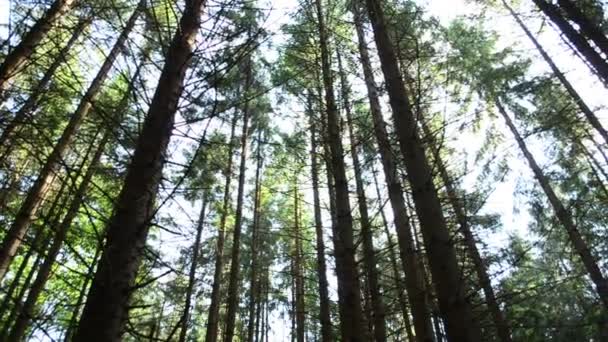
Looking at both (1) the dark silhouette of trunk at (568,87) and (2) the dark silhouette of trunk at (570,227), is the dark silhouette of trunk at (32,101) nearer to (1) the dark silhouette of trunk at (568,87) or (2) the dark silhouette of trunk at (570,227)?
(2) the dark silhouette of trunk at (570,227)

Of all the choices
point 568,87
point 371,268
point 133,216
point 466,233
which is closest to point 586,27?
point 568,87

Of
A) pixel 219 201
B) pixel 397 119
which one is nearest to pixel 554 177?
pixel 219 201

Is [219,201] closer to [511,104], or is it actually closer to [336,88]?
[336,88]

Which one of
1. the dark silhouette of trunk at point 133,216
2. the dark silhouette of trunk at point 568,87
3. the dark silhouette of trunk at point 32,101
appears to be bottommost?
the dark silhouette of trunk at point 133,216

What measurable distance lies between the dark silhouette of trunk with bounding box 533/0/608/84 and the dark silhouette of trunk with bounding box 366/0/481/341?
22.6 ft

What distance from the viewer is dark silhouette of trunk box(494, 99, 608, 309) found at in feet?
35.2

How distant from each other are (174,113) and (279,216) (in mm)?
18801

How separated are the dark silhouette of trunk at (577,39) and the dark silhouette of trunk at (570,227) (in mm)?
2237

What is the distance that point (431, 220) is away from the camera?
2711 mm

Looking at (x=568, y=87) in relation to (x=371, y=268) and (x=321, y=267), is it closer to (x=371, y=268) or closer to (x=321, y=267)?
(x=321, y=267)

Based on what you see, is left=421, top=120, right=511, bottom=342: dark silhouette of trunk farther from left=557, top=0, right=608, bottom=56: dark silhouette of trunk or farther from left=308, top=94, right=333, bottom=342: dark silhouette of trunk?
left=557, top=0, right=608, bottom=56: dark silhouette of trunk

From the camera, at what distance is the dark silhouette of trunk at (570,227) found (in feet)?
35.2

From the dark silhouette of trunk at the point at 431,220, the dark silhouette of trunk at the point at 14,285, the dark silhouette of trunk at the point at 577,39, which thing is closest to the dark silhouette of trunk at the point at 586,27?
the dark silhouette of trunk at the point at 577,39

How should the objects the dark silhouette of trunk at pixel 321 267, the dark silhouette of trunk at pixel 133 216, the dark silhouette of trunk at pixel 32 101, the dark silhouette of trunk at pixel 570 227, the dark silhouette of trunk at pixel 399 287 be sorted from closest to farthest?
the dark silhouette of trunk at pixel 133 216, the dark silhouette of trunk at pixel 32 101, the dark silhouette of trunk at pixel 399 287, the dark silhouette of trunk at pixel 321 267, the dark silhouette of trunk at pixel 570 227
